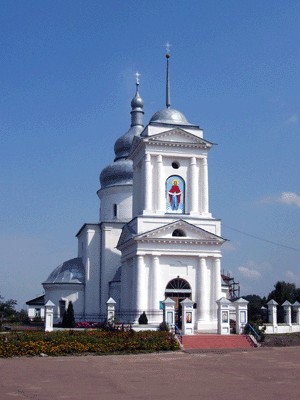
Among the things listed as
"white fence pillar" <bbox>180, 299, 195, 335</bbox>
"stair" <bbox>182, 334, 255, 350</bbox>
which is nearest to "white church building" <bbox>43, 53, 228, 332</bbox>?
"white fence pillar" <bbox>180, 299, 195, 335</bbox>

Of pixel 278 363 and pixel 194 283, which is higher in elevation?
pixel 194 283

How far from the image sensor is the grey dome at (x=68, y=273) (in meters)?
47.6

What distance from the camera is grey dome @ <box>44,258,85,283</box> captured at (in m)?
47.6

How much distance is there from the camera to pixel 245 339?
1258 inches

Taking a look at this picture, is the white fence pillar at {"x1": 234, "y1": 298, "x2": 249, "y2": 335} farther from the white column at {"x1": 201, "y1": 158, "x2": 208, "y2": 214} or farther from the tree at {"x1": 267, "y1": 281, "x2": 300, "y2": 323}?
the tree at {"x1": 267, "y1": 281, "x2": 300, "y2": 323}

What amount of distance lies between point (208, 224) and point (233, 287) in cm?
2585

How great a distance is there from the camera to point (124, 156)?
179ft

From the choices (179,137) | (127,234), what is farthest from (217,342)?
(179,137)

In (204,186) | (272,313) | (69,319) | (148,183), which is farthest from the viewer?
(204,186)

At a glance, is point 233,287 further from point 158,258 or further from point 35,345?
point 35,345

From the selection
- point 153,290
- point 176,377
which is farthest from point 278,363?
point 153,290

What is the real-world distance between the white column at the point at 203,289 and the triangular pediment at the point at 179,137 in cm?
855

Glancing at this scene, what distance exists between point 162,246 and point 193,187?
205 inches

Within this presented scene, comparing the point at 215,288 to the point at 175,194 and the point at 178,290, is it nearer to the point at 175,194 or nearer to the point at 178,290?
the point at 178,290
